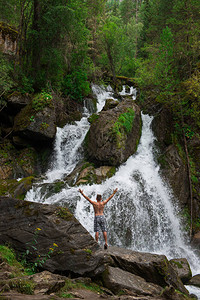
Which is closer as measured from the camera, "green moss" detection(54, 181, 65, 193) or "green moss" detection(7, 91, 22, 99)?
"green moss" detection(54, 181, 65, 193)

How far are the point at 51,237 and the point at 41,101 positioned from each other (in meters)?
10.6

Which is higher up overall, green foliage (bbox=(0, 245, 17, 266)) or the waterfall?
green foliage (bbox=(0, 245, 17, 266))

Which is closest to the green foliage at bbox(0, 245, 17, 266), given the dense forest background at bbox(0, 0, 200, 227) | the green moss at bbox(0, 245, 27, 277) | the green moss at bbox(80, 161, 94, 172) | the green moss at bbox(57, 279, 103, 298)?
the green moss at bbox(0, 245, 27, 277)

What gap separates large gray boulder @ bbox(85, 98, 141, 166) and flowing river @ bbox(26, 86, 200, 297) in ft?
2.60

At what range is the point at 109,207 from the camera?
1023 centimetres

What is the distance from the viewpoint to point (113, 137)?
1241 cm

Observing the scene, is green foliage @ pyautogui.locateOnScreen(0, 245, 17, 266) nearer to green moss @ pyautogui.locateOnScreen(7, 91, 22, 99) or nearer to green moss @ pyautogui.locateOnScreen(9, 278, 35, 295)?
green moss @ pyautogui.locateOnScreen(9, 278, 35, 295)

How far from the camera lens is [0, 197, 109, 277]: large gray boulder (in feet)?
16.8

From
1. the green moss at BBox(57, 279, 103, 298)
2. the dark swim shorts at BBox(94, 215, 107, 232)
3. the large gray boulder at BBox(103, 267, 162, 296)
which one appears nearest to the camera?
the green moss at BBox(57, 279, 103, 298)

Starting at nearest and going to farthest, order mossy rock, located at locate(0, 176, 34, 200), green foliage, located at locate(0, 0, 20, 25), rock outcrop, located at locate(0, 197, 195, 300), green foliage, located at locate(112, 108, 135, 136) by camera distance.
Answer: rock outcrop, located at locate(0, 197, 195, 300) < mossy rock, located at locate(0, 176, 34, 200) < green foliage, located at locate(112, 108, 135, 136) < green foliage, located at locate(0, 0, 20, 25)

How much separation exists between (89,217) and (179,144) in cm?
761

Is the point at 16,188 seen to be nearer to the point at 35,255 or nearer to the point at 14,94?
the point at 35,255

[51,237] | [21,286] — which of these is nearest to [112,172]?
[51,237]

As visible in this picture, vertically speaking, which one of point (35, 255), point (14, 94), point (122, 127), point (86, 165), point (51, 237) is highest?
point (14, 94)
